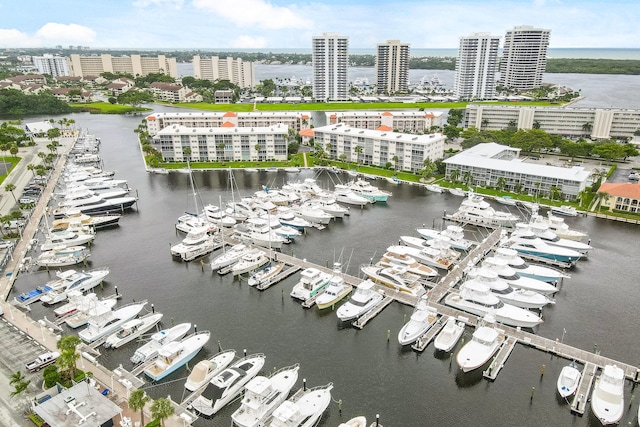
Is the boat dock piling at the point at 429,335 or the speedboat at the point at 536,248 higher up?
the speedboat at the point at 536,248

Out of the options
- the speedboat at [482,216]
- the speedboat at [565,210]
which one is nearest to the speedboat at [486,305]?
the speedboat at [482,216]

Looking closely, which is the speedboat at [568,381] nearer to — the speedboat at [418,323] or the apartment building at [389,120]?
the speedboat at [418,323]

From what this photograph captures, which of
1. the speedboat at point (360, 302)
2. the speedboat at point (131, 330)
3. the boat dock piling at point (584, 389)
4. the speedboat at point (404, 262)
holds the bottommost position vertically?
the boat dock piling at point (584, 389)

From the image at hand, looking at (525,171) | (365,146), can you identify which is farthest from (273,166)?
(525,171)

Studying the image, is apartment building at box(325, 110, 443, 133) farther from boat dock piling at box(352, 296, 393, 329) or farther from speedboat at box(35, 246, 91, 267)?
boat dock piling at box(352, 296, 393, 329)

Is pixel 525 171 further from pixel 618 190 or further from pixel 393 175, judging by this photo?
pixel 393 175
